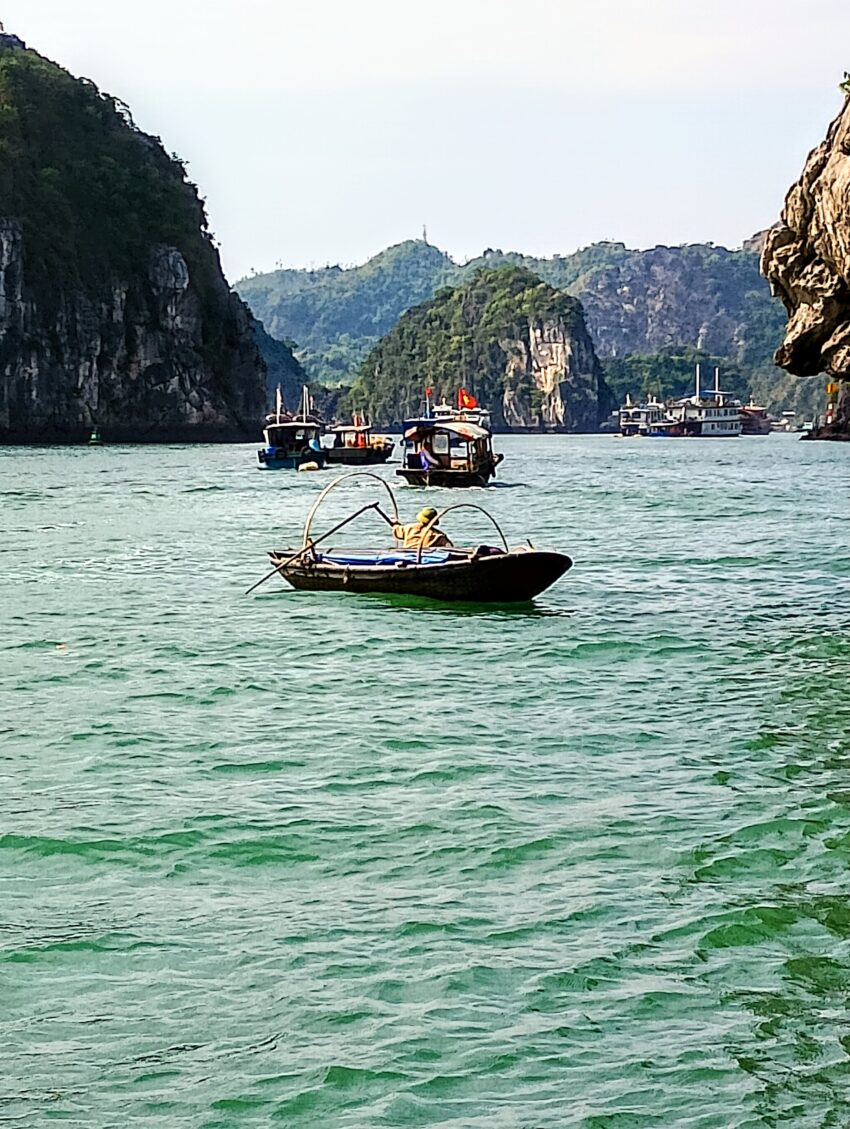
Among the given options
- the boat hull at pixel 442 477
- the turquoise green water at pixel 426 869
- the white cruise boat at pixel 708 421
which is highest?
the white cruise boat at pixel 708 421

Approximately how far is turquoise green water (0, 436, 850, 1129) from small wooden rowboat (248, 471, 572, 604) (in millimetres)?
395

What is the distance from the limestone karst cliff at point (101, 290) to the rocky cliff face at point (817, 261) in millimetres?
98998

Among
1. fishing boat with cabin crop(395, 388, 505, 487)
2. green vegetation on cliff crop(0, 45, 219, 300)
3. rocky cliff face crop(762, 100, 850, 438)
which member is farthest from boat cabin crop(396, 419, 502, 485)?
green vegetation on cliff crop(0, 45, 219, 300)

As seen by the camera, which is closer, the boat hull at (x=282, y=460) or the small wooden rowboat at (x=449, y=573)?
the small wooden rowboat at (x=449, y=573)

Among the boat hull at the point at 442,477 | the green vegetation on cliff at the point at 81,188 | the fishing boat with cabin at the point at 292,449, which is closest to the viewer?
the boat hull at the point at 442,477

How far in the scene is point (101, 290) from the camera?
404 feet

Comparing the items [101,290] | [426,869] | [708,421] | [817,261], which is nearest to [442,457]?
[817,261]

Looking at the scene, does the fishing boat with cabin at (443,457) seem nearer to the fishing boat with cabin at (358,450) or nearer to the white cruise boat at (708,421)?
the fishing boat with cabin at (358,450)

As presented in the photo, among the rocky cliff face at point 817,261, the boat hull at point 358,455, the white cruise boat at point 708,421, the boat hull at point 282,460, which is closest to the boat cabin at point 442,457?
the boat hull at point 282,460

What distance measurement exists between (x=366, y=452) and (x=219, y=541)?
148 ft

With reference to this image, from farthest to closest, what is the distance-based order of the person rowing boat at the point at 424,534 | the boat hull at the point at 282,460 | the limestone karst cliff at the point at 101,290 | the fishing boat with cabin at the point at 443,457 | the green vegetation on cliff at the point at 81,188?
the green vegetation on cliff at the point at 81,188 < the limestone karst cliff at the point at 101,290 < the boat hull at the point at 282,460 < the fishing boat with cabin at the point at 443,457 < the person rowing boat at the point at 424,534

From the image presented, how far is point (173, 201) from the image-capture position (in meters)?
136

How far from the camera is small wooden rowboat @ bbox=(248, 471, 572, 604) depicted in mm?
21516

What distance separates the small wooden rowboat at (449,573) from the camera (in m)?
21.5
